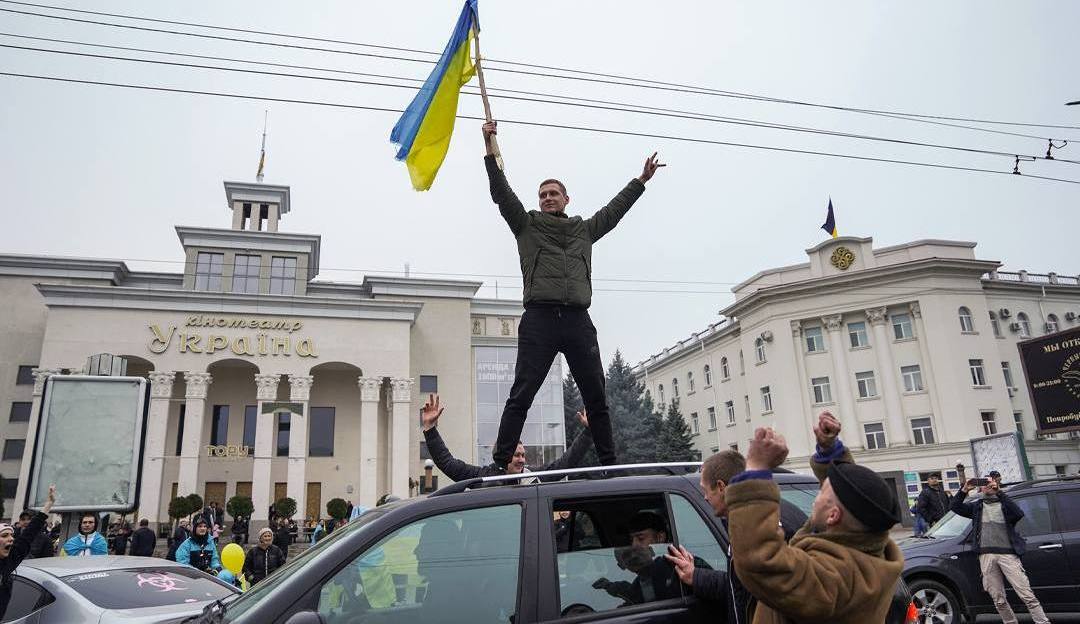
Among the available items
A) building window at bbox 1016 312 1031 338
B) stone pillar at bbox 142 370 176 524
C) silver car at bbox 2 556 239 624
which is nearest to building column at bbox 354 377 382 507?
stone pillar at bbox 142 370 176 524

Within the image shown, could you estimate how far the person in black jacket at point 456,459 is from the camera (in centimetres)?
488

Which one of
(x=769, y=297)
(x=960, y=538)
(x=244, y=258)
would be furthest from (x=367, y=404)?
(x=960, y=538)

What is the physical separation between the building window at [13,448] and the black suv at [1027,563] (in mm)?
42814

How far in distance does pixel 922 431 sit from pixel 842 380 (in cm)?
521

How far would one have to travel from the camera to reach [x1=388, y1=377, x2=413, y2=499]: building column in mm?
37500

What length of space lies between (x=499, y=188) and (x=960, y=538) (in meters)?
8.36

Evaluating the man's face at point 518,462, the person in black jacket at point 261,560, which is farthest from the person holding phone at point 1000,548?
the person in black jacket at point 261,560

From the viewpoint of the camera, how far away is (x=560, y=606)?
9.49 ft

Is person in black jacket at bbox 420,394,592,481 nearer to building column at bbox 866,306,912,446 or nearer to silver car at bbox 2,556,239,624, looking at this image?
silver car at bbox 2,556,239,624

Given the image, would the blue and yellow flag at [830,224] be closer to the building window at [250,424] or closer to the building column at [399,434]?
the building column at [399,434]

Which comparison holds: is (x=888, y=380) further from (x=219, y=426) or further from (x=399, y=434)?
(x=219, y=426)

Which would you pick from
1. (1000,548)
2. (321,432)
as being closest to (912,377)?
(1000,548)

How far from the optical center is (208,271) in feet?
135

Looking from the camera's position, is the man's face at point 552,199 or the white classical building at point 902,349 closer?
the man's face at point 552,199
